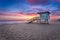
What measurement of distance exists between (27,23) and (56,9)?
103cm

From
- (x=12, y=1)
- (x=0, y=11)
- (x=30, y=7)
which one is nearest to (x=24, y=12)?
(x=30, y=7)

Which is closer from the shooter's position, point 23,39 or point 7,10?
point 23,39

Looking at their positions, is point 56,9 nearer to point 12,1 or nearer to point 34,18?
point 34,18

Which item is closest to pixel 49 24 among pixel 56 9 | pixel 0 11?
pixel 56 9

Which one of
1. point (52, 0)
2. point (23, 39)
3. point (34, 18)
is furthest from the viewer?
point (34, 18)

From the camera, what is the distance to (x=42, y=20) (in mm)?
3230

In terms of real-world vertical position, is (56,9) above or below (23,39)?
above

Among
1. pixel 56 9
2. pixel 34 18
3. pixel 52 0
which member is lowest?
pixel 34 18

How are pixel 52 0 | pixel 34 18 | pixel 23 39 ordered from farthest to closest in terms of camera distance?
1. pixel 34 18
2. pixel 52 0
3. pixel 23 39

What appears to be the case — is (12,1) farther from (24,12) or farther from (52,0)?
(52,0)

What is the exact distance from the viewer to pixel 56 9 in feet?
10.1

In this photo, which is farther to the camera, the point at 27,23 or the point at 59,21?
the point at 27,23

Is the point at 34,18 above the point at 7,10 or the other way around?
the other way around

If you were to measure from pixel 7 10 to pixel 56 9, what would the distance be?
1.47 m
